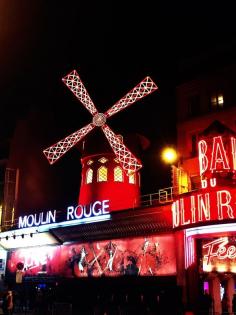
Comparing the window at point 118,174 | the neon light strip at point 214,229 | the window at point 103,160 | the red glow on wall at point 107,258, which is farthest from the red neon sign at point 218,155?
the window at point 103,160

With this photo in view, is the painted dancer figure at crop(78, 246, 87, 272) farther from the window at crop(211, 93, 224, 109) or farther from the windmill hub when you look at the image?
the window at crop(211, 93, 224, 109)

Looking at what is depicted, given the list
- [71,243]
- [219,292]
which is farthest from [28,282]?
[219,292]

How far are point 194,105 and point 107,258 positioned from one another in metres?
8.37

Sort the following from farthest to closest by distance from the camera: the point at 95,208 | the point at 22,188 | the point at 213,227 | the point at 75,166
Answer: the point at 75,166 < the point at 22,188 < the point at 95,208 < the point at 213,227

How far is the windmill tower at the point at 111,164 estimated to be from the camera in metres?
24.3

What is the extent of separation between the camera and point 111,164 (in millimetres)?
25219

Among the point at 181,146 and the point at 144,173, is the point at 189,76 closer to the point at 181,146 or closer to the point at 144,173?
the point at 181,146

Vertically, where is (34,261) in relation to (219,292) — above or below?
above

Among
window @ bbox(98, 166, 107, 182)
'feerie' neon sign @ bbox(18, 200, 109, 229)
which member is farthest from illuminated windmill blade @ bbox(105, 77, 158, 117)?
'feerie' neon sign @ bbox(18, 200, 109, 229)

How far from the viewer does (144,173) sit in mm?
29562

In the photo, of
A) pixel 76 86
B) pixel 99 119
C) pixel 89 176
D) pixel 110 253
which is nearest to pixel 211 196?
pixel 110 253

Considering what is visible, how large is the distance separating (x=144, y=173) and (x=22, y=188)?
26.3 feet

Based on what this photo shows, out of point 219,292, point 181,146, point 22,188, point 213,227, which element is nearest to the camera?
point 213,227

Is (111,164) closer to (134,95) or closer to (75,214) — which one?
(75,214)
